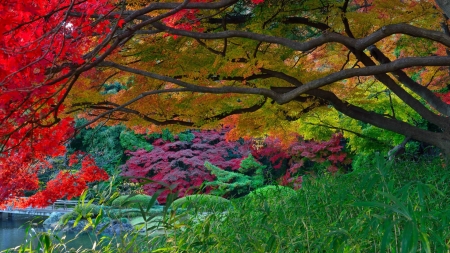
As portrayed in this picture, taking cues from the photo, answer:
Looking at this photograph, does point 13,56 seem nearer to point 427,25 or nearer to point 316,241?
point 316,241

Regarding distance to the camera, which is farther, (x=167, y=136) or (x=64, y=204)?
(x=64, y=204)

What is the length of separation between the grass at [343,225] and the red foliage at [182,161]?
11095 millimetres

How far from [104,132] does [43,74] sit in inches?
595

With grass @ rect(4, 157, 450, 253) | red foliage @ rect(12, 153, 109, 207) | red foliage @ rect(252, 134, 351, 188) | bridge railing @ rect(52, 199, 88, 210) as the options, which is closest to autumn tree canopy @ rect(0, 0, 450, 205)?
red foliage @ rect(12, 153, 109, 207)

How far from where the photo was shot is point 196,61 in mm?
6727

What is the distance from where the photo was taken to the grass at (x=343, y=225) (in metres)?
2.27

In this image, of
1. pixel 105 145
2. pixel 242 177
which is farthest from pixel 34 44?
pixel 105 145

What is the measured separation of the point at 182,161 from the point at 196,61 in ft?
35.4

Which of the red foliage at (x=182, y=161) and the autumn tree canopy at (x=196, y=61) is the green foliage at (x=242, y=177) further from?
the autumn tree canopy at (x=196, y=61)

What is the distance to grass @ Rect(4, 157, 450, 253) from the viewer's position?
2268 mm

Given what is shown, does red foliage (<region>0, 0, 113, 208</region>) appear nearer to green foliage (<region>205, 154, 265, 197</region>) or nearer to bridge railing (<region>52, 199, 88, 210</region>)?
green foliage (<region>205, 154, 265, 197</region>)

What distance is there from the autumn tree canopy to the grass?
1205 mm

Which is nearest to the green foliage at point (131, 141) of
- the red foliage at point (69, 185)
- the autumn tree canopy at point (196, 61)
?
the autumn tree canopy at point (196, 61)

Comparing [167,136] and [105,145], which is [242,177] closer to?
[167,136]
